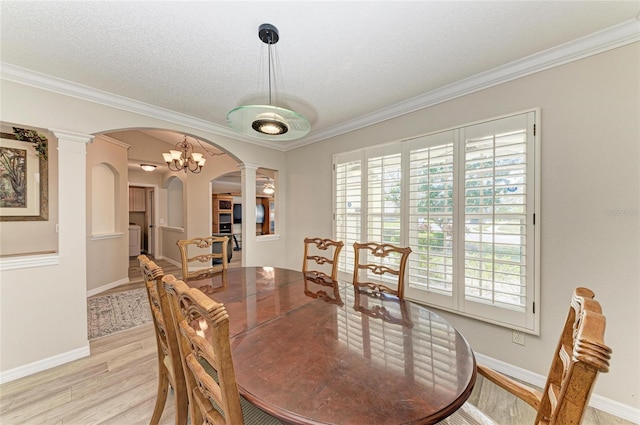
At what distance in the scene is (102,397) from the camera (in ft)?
5.96

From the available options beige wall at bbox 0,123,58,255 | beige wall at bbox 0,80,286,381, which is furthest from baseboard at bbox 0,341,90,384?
beige wall at bbox 0,123,58,255

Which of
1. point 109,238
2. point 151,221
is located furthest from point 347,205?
point 151,221

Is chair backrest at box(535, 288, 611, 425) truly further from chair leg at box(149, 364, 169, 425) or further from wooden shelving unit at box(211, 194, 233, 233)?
wooden shelving unit at box(211, 194, 233, 233)

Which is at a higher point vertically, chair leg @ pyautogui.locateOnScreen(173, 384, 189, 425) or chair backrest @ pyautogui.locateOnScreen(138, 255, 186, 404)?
chair backrest @ pyautogui.locateOnScreen(138, 255, 186, 404)

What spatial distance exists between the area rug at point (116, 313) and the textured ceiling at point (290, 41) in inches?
104

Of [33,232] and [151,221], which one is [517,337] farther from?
[151,221]

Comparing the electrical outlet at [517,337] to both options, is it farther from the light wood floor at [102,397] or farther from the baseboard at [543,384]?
the light wood floor at [102,397]

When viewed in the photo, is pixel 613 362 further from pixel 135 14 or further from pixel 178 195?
pixel 178 195

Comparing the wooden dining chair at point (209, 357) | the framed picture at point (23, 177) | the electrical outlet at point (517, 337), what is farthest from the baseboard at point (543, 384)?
the framed picture at point (23, 177)

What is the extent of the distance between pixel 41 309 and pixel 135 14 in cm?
255

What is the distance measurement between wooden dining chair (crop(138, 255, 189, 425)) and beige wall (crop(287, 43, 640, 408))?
92.2 inches

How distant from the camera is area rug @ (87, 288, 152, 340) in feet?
9.44

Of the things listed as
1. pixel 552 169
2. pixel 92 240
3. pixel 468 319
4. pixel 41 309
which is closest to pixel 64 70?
pixel 41 309

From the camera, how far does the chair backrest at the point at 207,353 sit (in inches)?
26.6
